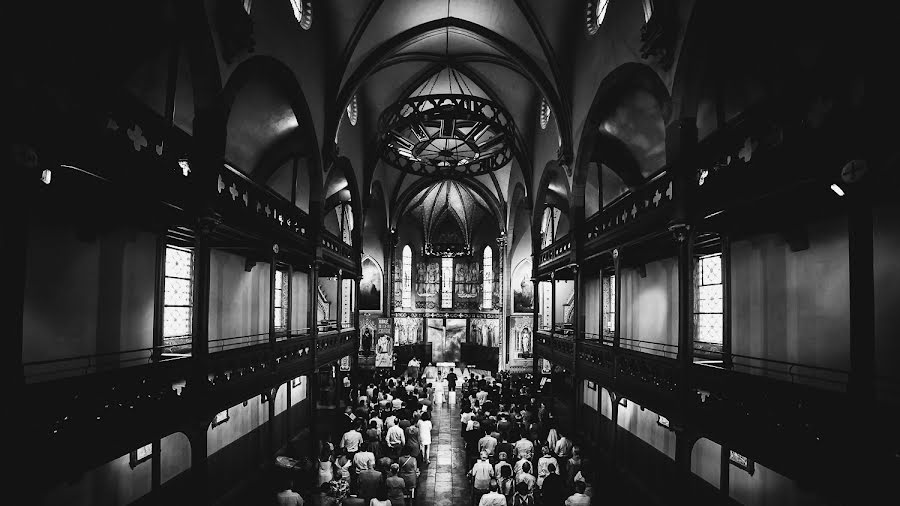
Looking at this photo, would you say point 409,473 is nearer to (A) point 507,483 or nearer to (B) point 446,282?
(A) point 507,483

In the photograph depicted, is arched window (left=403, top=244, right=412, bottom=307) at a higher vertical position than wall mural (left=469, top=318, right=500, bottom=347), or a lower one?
higher

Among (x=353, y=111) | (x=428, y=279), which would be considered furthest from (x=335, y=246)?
(x=428, y=279)

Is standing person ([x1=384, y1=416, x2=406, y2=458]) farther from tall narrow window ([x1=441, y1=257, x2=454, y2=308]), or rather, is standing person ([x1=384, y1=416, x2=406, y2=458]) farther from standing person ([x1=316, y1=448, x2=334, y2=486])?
tall narrow window ([x1=441, y1=257, x2=454, y2=308])

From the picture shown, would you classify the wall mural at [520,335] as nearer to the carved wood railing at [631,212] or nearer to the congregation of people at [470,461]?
the congregation of people at [470,461]

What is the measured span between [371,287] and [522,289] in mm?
11708

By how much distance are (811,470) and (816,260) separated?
5.55 m

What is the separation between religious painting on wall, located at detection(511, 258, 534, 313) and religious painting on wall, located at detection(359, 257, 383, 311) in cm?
1040

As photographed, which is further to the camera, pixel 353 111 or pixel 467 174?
pixel 467 174

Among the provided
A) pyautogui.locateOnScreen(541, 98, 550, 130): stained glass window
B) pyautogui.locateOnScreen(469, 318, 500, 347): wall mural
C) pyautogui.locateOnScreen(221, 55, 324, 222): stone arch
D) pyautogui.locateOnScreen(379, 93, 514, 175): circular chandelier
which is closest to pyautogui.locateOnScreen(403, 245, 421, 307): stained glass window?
pyautogui.locateOnScreen(469, 318, 500, 347): wall mural

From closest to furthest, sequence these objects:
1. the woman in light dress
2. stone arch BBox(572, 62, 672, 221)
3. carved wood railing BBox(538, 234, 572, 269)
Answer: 1. stone arch BBox(572, 62, 672, 221)
2. the woman in light dress
3. carved wood railing BBox(538, 234, 572, 269)

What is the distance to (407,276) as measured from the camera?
4041cm

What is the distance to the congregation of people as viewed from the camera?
10.2 metres

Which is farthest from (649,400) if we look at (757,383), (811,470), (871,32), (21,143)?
(21,143)

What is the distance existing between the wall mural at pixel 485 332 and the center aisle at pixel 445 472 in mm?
16392
